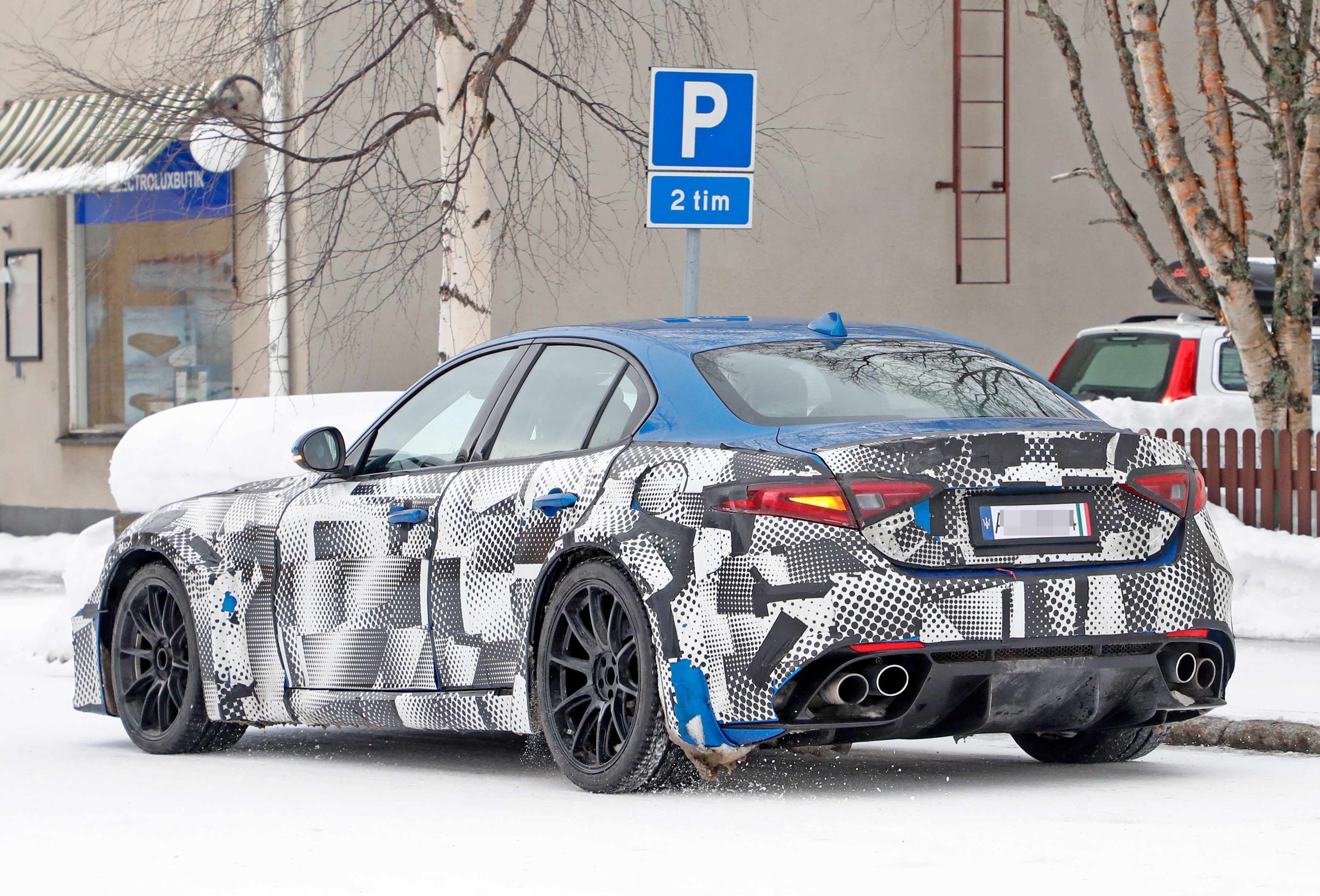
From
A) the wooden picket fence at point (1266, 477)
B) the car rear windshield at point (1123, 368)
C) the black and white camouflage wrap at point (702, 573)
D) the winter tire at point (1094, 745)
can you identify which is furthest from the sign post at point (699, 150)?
the car rear windshield at point (1123, 368)

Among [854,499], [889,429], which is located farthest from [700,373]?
[854,499]

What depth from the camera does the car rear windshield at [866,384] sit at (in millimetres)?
6047

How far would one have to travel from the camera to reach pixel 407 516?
6840 millimetres

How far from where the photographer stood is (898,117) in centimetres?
2073

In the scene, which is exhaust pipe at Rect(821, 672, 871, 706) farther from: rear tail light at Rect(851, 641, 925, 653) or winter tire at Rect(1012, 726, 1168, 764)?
winter tire at Rect(1012, 726, 1168, 764)

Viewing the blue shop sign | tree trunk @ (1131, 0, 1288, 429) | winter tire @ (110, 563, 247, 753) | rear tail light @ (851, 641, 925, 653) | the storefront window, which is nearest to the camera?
rear tail light @ (851, 641, 925, 653)

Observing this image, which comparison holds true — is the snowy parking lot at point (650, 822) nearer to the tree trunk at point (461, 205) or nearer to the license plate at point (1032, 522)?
the license plate at point (1032, 522)

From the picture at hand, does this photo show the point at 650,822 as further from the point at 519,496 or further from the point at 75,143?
the point at 75,143

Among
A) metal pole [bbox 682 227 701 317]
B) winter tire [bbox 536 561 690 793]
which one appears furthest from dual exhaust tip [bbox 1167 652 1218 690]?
metal pole [bbox 682 227 701 317]

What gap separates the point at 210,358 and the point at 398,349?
2.15 metres

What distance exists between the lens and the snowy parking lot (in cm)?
485

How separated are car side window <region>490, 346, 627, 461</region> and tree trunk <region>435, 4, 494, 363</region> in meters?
5.55

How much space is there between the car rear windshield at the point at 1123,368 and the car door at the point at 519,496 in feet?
29.0

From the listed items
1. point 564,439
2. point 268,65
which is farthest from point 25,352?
point 564,439
